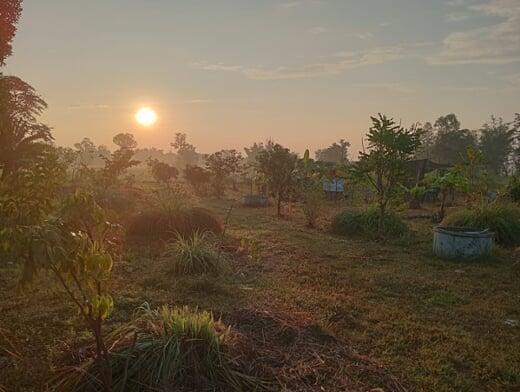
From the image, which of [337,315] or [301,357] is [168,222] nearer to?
[337,315]

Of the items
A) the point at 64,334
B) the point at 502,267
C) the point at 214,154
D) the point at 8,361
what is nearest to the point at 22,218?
the point at 8,361

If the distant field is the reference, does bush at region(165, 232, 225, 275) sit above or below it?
above

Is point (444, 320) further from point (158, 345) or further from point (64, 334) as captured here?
point (64, 334)

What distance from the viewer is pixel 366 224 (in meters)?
12.4

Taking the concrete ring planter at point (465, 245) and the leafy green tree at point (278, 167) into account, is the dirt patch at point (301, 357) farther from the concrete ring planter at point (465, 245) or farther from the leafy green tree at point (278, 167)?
the leafy green tree at point (278, 167)

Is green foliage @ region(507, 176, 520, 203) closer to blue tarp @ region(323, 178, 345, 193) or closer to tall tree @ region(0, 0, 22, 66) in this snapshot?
blue tarp @ region(323, 178, 345, 193)

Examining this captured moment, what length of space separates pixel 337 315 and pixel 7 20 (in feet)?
53.2

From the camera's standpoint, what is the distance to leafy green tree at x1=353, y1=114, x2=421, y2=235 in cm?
1078

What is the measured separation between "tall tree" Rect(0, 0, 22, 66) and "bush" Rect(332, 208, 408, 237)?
13522mm

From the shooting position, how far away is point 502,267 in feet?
28.0

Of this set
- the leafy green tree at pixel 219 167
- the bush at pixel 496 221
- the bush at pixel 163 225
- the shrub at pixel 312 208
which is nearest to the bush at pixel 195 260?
the bush at pixel 163 225

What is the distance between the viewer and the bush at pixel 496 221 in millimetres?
10539

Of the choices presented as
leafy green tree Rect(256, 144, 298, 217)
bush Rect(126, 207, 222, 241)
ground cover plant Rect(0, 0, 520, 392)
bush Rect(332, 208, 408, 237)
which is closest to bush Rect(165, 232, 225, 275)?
ground cover plant Rect(0, 0, 520, 392)

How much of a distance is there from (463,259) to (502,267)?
77 cm
